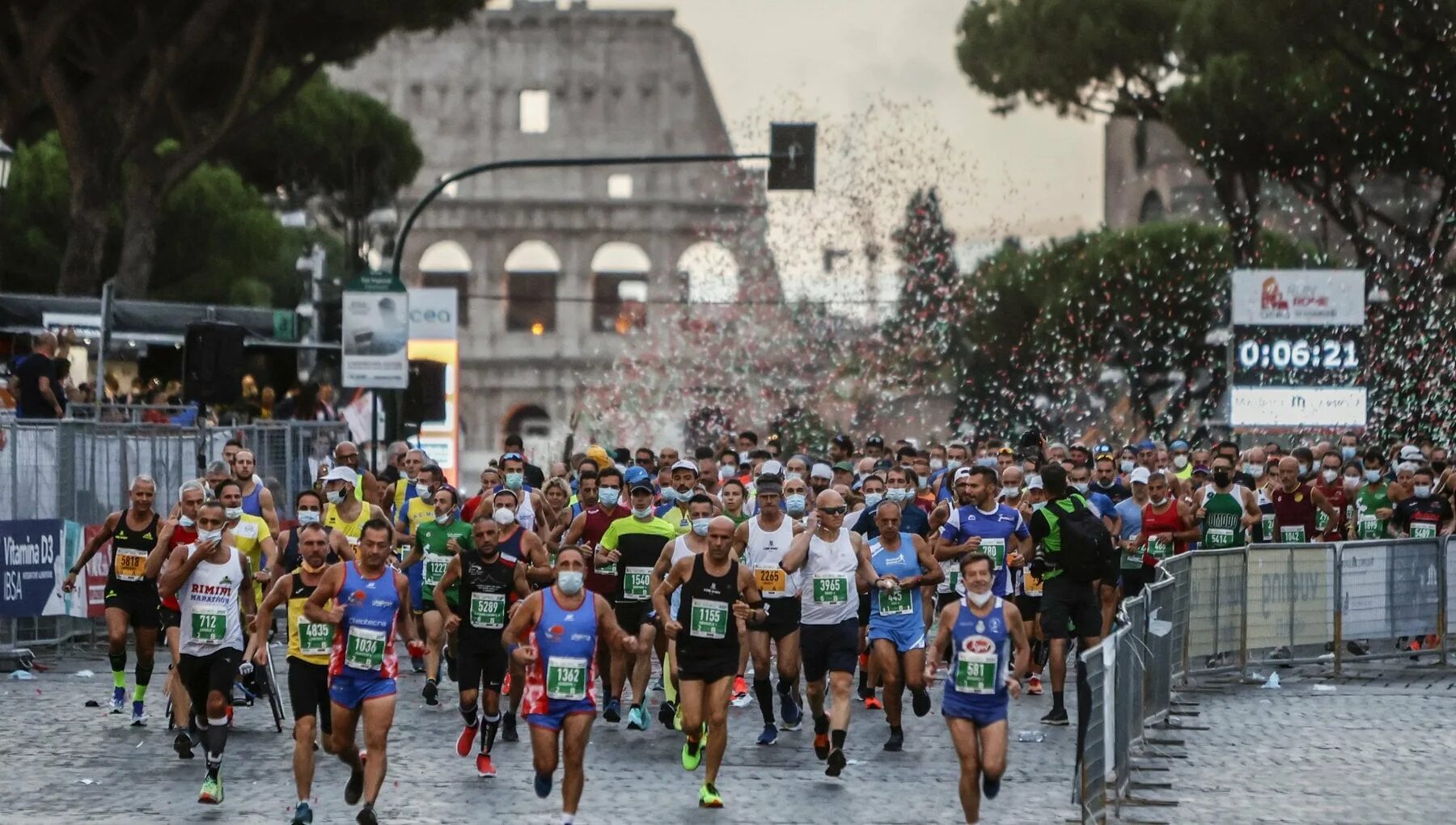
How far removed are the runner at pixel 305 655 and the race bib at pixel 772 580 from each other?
9.34 feet

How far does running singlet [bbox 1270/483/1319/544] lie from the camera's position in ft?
68.4

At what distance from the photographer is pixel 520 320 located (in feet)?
321

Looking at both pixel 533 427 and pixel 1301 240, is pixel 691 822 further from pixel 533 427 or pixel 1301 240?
pixel 533 427

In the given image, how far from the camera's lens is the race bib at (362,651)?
38.0ft

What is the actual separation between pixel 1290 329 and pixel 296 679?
30.1 m

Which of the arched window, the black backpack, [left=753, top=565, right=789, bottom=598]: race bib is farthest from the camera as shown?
the arched window

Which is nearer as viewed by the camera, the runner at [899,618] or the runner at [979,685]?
the runner at [979,685]

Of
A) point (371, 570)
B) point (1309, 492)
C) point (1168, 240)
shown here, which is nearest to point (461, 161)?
point (1168, 240)

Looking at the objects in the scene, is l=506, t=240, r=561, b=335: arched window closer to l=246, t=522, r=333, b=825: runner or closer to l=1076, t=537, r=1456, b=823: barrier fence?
l=1076, t=537, r=1456, b=823: barrier fence

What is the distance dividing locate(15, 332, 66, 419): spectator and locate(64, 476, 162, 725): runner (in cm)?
528

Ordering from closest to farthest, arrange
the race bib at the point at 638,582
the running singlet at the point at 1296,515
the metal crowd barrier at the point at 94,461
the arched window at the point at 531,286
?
1. the race bib at the point at 638,582
2. the metal crowd barrier at the point at 94,461
3. the running singlet at the point at 1296,515
4. the arched window at the point at 531,286

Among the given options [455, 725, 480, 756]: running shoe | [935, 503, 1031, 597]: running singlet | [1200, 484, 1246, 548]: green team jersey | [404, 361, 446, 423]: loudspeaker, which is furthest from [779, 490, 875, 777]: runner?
[404, 361, 446, 423]: loudspeaker

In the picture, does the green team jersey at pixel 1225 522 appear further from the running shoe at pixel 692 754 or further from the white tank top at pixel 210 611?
the white tank top at pixel 210 611

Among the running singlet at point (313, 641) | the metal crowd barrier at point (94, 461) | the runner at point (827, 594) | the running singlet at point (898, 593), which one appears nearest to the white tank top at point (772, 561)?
the runner at point (827, 594)
